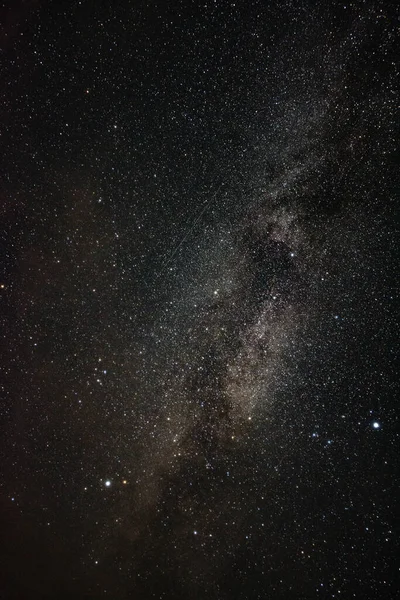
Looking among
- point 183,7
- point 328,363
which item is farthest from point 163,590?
point 183,7

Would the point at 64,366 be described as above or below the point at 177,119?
below

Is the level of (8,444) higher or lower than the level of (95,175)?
lower

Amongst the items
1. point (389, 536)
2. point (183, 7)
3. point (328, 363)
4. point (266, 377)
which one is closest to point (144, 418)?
point (266, 377)

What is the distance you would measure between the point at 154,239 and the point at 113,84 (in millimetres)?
1122

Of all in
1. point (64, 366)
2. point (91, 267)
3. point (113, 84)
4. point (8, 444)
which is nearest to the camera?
point (113, 84)

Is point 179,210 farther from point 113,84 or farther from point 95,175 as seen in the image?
point 113,84

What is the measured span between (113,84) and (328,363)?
105 inches

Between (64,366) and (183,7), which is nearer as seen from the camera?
(183,7)

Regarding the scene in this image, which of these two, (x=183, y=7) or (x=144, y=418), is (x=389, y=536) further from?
(x=183, y=7)

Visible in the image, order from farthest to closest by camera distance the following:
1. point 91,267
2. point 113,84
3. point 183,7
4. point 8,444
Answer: point 8,444, point 91,267, point 113,84, point 183,7

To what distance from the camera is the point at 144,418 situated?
3.02 m

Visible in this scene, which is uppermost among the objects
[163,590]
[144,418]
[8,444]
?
[8,444]

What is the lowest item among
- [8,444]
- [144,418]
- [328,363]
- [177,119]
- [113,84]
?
[328,363]

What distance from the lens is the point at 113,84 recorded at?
248 cm
